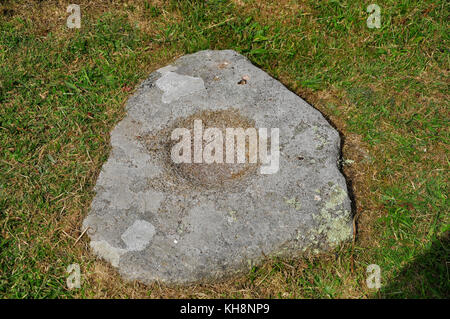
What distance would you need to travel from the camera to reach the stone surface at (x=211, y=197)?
261cm

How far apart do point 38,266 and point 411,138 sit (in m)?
2.87

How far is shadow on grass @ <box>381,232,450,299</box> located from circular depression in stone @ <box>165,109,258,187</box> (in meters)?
1.16

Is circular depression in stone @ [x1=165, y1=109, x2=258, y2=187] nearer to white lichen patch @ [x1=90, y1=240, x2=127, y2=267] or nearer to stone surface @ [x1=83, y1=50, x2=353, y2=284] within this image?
stone surface @ [x1=83, y1=50, x2=353, y2=284]

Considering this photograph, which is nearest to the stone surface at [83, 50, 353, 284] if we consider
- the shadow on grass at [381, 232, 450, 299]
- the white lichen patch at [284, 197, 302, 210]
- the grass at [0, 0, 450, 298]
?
the white lichen patch at [284, 197, 302, 210]

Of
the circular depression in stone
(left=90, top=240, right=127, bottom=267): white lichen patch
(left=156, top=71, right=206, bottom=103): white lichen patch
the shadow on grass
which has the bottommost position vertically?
the shadow on grass

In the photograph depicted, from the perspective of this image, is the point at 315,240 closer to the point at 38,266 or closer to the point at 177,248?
the point at 177,248

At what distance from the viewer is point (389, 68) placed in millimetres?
3930

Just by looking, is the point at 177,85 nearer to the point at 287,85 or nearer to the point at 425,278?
the point at 287,85

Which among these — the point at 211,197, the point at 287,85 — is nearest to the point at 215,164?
the point at 211,197

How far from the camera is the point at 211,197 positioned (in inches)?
110

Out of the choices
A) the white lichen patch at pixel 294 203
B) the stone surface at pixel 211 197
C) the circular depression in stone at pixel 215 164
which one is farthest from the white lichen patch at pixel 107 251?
the white lichen patch at pixel 294 203

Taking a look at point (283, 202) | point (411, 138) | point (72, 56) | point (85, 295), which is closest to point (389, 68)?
point (411, 138)

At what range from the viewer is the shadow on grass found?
106 inches

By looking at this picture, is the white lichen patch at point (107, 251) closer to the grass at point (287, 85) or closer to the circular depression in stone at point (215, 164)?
the grass at point (287, 85)
